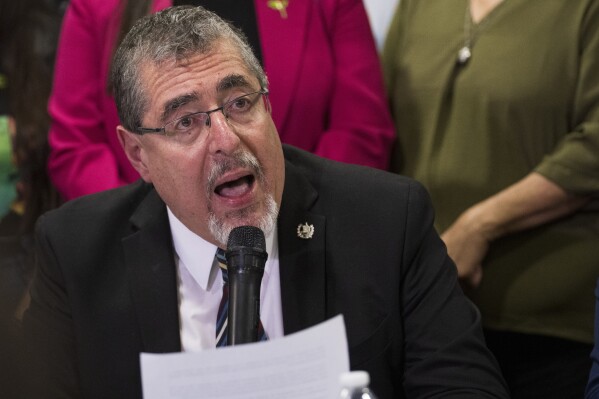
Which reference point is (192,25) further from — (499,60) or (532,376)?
(532,376)

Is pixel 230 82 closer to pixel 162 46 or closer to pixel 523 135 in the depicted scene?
pixel 162 46

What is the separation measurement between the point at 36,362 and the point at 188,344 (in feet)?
3.46

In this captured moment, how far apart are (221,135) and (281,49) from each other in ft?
2.66

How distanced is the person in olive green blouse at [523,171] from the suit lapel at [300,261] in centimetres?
63

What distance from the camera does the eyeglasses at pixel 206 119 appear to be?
225 cm

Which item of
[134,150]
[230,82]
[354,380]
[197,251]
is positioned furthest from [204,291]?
[354,380]

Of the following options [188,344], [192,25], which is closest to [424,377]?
[188,344]

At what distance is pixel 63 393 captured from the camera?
7.69 feet

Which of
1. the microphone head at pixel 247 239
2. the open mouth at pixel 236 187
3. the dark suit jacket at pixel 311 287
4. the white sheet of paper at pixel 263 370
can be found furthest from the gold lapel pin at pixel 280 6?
the white sheet of paper at pixel 263 370

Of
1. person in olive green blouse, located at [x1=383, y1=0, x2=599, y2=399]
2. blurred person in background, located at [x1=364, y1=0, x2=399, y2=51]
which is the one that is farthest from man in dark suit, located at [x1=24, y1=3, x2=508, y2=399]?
blurred person in background, located at [x1=364, y1=0, x2=399, y2=51]

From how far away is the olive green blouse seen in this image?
110 inches

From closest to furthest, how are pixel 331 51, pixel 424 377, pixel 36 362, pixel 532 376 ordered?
pixel 36 362 → pixel 424 377 → pixel 532 376 → pixel 331 51

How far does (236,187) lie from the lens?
2.25 meters

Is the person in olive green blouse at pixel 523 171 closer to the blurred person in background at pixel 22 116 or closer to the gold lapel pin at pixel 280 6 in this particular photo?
the gold lapel pin at pixel 280 6
